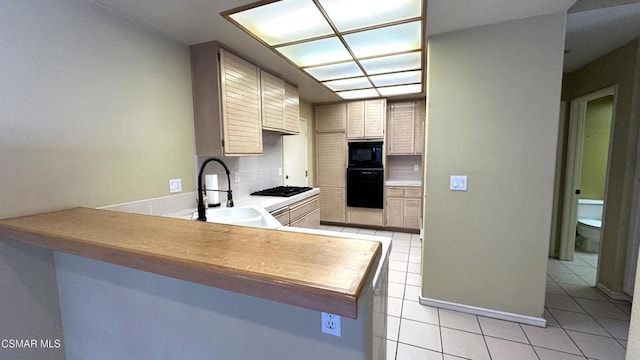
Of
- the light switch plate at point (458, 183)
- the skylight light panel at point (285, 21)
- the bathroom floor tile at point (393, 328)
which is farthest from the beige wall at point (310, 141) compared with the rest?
the bathroom floor tile at point (393, 328)

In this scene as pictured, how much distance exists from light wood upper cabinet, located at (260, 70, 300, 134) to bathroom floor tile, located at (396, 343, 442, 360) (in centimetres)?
242

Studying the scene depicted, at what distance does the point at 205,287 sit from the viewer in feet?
3.18

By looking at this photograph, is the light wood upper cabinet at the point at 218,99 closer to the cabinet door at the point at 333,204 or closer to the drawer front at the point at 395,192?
the cabinet door at the point at 333,204

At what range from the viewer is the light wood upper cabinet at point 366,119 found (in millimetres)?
4254

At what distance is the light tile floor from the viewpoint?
172 cm

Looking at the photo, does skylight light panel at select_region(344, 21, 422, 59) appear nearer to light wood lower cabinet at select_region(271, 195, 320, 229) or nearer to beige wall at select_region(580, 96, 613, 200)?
light wood lower cabinet at select_region(271, 195, 320, 229)

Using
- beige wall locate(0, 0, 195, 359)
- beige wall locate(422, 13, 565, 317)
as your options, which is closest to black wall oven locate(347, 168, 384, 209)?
beige wall locate(422, 13, 565, 317)

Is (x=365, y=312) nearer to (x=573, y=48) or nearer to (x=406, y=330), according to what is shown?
(x=406, y=330)

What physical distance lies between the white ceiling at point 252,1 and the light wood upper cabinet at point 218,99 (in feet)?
0.37

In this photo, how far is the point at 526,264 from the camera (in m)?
2.00

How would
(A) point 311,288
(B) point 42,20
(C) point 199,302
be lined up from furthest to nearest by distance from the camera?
(B) point 42,20
(C) point 199,302
(A) point 311,288

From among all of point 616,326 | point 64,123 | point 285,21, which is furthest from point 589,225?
point 64,123

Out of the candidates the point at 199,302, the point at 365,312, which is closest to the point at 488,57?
the point at 365,312

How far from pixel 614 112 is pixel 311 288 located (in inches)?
140
